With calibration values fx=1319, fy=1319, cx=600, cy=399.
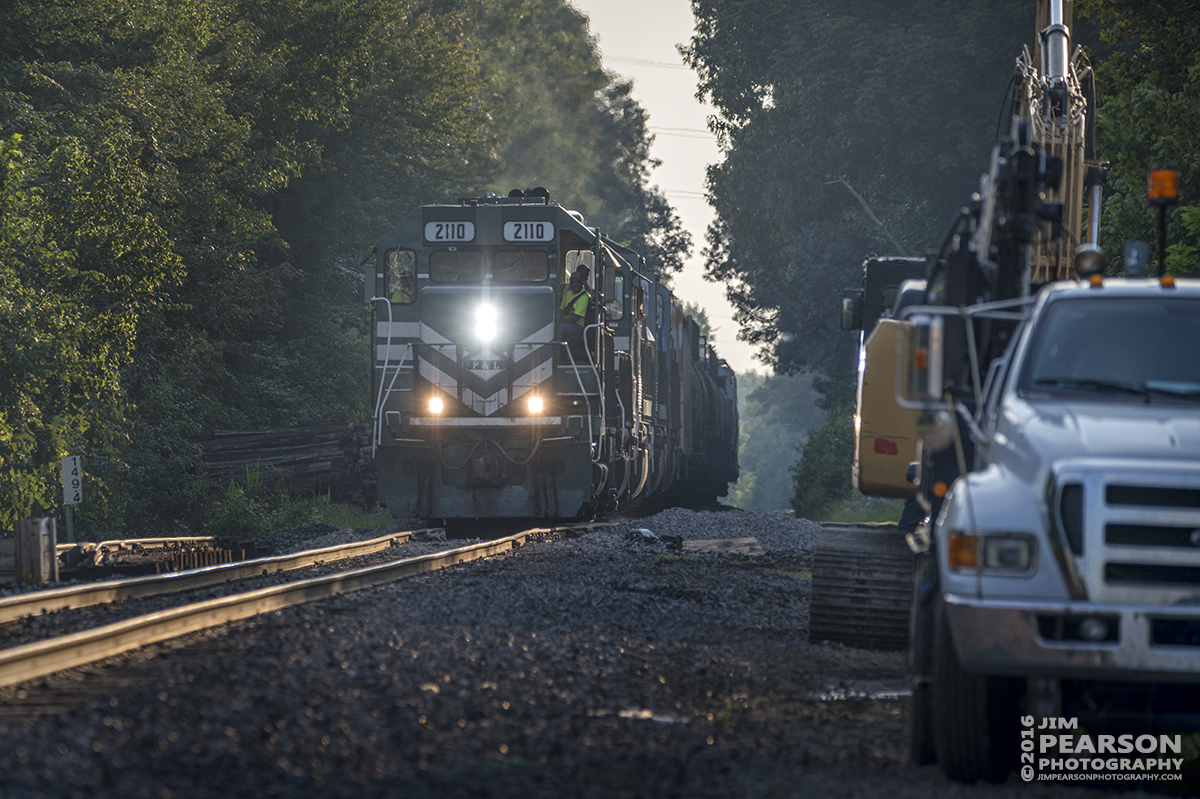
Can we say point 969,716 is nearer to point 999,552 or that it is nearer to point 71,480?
point 999,552

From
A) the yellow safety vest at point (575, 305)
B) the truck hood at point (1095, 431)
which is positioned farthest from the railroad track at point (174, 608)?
the truck hood at point (1095, 431)

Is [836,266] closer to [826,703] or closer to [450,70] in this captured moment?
[450,70]

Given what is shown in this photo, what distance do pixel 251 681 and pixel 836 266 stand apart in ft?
128

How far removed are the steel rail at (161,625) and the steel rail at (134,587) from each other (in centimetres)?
129

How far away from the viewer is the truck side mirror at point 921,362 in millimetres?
5680

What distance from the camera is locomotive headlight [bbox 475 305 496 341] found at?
16.8m

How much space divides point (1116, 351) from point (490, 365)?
1138cm

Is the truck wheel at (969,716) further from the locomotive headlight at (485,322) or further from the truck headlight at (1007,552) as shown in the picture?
the locomotive headlight at (485,322)

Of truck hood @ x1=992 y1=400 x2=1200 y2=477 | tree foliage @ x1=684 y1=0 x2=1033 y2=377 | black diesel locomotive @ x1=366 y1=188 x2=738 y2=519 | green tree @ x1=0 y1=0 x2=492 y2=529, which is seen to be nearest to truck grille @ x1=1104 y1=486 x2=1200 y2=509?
truck hood @ x1=992 y1=400 x2=1200 y2=477

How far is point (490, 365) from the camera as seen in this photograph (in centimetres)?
1680

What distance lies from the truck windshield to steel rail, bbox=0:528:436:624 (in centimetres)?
718

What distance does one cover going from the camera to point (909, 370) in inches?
236

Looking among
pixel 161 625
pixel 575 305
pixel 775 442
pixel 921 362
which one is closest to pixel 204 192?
pixel 575 305

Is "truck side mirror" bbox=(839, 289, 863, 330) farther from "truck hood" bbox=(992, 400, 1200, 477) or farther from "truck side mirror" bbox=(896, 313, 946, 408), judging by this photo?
"truck hood" bbox=(992, 400, 1200, 477)
